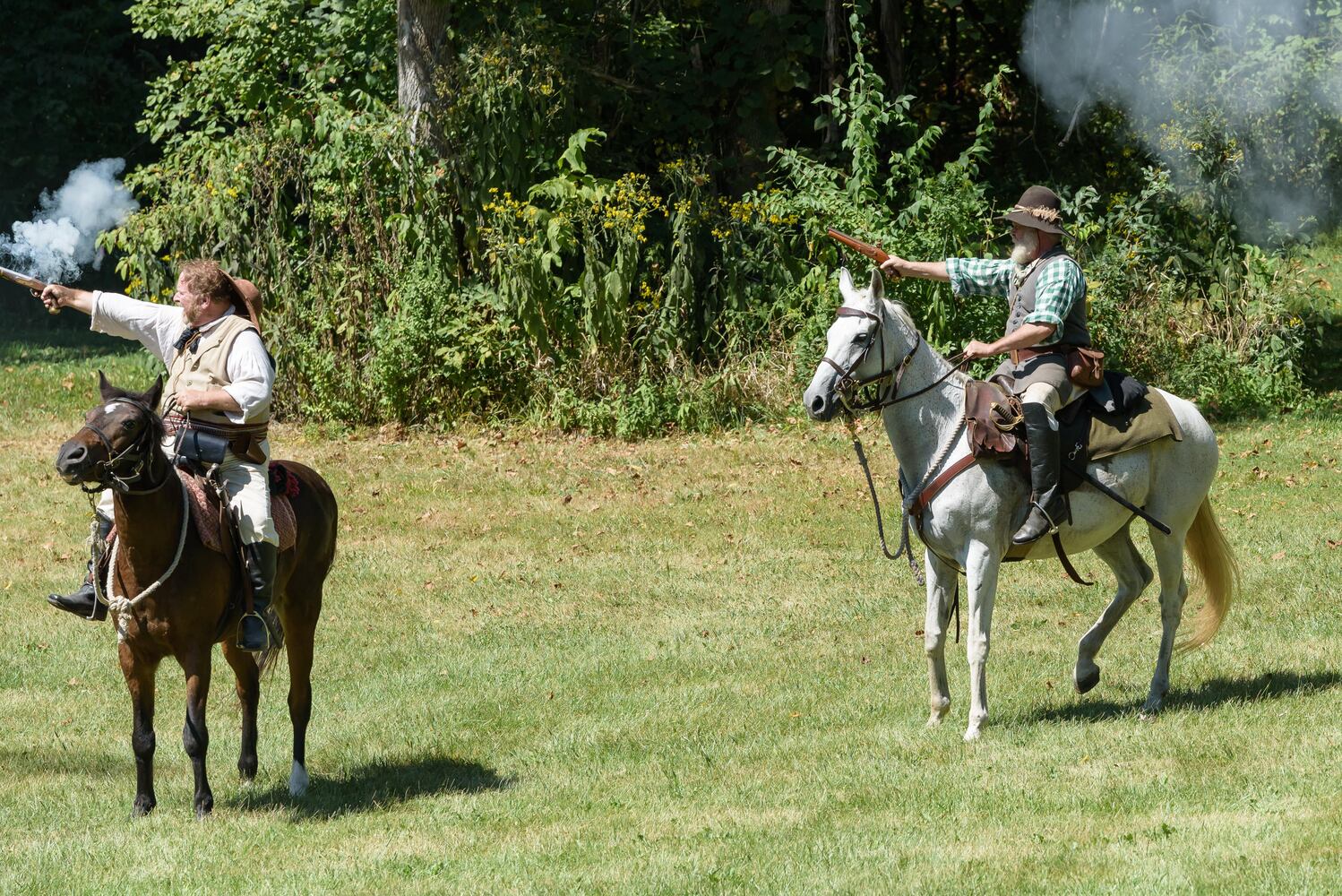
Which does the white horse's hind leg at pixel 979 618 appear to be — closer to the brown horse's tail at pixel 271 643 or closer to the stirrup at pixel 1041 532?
the stirrup at pixel 1041 532

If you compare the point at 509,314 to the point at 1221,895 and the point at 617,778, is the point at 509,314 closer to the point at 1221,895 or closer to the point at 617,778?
the point at 617,778

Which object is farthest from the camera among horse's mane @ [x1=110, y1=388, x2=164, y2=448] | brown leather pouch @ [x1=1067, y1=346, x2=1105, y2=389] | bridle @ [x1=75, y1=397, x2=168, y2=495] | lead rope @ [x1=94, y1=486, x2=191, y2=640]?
brown leather pouch @ [x1=1067, y1=346, x2=1105, y2=389]

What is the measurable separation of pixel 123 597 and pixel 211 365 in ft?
4.00

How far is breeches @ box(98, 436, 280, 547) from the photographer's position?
7512 mm

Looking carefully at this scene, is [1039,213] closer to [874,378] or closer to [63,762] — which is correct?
[874,378]

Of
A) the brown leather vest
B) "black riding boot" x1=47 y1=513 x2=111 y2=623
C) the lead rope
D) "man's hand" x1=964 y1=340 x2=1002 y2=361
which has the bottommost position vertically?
"black riding boot" x1=47 y1=513 x2=111 y2=623

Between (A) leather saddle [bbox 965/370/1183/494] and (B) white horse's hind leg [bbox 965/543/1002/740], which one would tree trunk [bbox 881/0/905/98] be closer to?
(A) leather saddle [bbox 965/370/1183/494]

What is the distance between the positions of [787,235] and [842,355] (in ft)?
38.6

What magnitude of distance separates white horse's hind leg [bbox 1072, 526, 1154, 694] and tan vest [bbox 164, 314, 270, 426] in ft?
15.9

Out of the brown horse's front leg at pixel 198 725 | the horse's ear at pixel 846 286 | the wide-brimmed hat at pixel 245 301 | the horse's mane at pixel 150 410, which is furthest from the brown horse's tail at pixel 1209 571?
the horse's mane at pixel 150 410

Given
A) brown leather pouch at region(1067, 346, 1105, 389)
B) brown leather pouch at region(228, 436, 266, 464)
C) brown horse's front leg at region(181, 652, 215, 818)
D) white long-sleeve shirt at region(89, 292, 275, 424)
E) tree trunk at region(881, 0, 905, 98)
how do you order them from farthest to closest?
1. tree trunk at region(881, 0, 905, 98)
2. brown leather pouch at region(1067, 346, 1105, 389)
3. brown leather pouch at region(228, 436, 266, 464)
4. white long-sleeve shirt at region(89, 292, 275, 424)
5. brown horse's front leg at region(181, 652, 215, 818)

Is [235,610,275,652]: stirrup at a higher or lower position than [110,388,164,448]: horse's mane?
lower

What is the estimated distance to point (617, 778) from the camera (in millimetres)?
8055

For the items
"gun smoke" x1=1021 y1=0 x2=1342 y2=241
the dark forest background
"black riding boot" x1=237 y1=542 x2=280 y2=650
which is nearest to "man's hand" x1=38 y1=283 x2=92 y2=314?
"black riding boot" x1=237 y1=542 x2=280 y2=650
